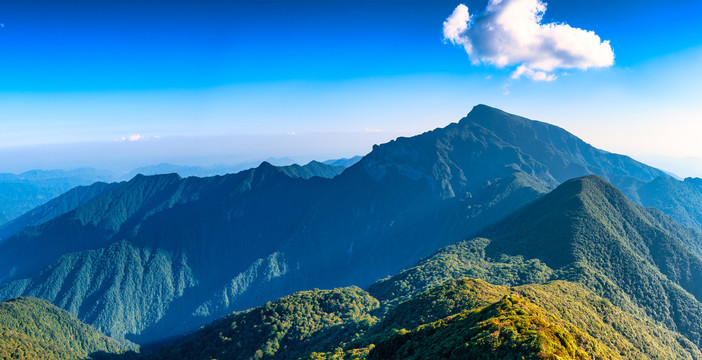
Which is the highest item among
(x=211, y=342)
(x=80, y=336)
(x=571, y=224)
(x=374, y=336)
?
(x=571, y=224)

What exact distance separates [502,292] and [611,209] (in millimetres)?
106287

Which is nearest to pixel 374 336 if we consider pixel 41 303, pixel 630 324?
pixel 630 324

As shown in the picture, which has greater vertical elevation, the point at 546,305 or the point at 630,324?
the point at 546,305

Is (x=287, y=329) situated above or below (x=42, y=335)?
above

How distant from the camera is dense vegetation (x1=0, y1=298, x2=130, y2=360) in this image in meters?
122

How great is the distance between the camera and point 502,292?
82.8 metres

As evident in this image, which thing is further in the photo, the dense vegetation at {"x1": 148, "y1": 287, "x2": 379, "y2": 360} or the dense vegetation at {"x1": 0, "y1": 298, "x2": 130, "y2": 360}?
the dense vegetation at {"x1": 0, "y1": 298, "x2": 130, "y2": 360}

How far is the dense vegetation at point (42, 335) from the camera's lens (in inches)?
4801

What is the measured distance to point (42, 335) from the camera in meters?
150

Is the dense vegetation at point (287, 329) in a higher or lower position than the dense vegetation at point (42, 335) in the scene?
higher

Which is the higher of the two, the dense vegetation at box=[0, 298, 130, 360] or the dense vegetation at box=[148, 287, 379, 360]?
the dense vegetation at box=[148, 287, 379, 360]

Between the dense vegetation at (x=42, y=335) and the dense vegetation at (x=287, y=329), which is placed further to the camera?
the dense vegetation at (x=42, y=335)

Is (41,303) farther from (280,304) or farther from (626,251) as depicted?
(626,251)

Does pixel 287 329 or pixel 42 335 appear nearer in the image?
pixel 287 329
